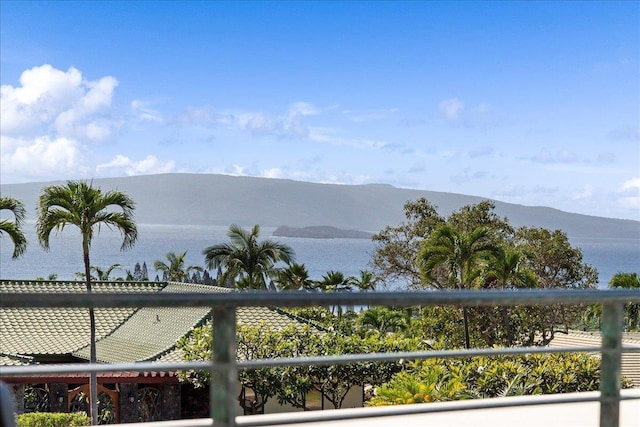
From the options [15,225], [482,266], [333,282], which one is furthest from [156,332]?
[333,282]

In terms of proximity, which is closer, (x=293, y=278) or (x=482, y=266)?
(x=482, y=266)

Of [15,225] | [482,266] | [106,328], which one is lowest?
[106,328]

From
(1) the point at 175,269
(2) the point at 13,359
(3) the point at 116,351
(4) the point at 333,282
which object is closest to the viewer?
(2) the point at 13,359

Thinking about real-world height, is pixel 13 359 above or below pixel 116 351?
above

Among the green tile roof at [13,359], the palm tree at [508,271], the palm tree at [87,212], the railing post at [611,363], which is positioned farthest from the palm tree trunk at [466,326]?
the railing post at [611,363]

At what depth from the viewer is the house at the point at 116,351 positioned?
2692cm

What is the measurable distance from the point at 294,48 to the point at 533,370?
124m

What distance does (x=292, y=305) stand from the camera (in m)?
2.26

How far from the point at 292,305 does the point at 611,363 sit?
108 cm

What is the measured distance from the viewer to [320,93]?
181 metres

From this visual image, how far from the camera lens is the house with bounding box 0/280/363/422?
26.9 metres

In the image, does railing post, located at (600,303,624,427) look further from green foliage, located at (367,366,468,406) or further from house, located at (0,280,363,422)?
house, located at (0,280,363,422)

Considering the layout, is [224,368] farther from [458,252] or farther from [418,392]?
[458,252]

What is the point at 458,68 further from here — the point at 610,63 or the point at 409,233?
the point at 409,233
